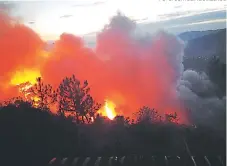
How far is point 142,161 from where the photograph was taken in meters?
41.4

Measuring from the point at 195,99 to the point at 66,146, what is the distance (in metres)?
29.4

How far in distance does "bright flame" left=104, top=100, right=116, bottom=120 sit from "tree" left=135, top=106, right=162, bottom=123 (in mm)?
4404

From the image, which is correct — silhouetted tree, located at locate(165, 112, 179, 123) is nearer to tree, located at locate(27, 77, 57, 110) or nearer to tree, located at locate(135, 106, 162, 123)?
tree, located at locate(135, 106, 162, 123)

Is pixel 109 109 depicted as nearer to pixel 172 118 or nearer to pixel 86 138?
pixel 172 118

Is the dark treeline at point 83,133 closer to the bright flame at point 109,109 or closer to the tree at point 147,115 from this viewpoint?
the tree at point 147,115

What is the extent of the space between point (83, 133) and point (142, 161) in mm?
13758

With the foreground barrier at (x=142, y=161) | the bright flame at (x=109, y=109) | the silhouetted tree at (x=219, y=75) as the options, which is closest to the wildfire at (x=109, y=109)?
the bright flame at (x=109, y=109)

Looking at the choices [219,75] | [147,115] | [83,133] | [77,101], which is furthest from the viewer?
[219,75]

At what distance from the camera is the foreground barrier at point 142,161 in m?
40.6

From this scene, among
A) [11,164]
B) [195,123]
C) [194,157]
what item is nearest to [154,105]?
[195,123]

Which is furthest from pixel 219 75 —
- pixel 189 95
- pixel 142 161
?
pixel 142 161

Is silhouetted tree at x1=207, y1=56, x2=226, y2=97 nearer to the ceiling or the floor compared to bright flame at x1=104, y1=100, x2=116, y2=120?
nearer to the ceiling

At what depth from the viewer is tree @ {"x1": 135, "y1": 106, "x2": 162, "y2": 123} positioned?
57562 millimetres

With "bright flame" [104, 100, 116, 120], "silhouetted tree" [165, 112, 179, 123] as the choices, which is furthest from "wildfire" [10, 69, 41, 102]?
"silhouetted tree" [165, 112, 179, 123]
